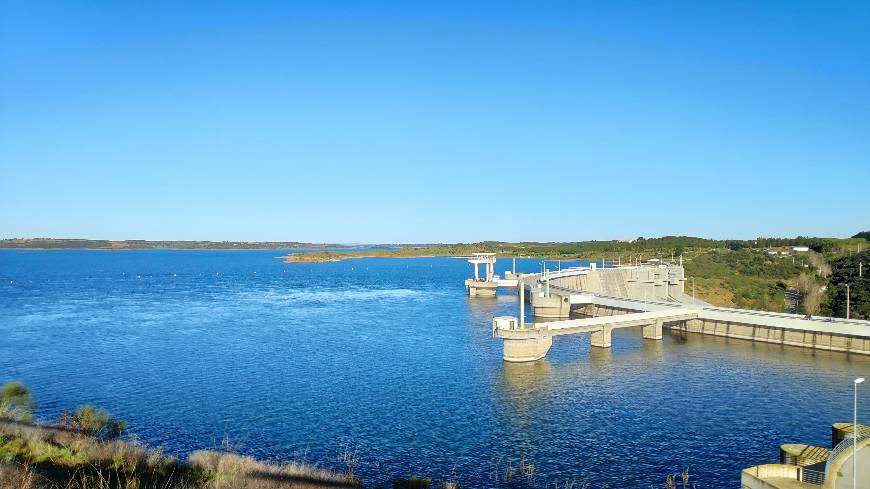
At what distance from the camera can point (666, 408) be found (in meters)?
33.1

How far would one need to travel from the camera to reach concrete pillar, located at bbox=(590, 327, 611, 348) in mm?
51406

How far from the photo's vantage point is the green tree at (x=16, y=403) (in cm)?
2566

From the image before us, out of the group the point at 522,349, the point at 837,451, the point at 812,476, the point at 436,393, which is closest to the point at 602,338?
the point at 522,349

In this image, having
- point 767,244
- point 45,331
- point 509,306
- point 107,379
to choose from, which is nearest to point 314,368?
point 107,379

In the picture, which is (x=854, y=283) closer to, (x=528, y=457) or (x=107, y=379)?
(x=528, y=457)

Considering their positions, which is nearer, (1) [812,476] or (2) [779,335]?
(1) [812,476]

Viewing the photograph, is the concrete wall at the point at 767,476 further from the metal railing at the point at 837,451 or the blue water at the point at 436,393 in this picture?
the blue water at the point at 436,393

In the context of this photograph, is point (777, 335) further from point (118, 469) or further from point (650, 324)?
point (118, 469)

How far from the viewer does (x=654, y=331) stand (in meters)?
55.8

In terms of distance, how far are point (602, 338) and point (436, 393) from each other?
20.3 metres

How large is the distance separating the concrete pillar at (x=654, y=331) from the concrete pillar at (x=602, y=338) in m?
6.18

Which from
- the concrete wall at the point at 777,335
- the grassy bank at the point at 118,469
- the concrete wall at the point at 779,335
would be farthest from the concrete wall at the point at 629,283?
the grassy bank at the point at 118,469

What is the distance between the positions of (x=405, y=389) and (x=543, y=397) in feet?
26.4

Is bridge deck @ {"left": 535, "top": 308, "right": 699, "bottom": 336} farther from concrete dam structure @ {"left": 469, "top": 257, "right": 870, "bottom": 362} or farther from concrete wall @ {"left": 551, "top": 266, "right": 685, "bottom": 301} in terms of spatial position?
concrete wall @ {"left": 551, "top": 266, "right": 685, "bottom": 301}
